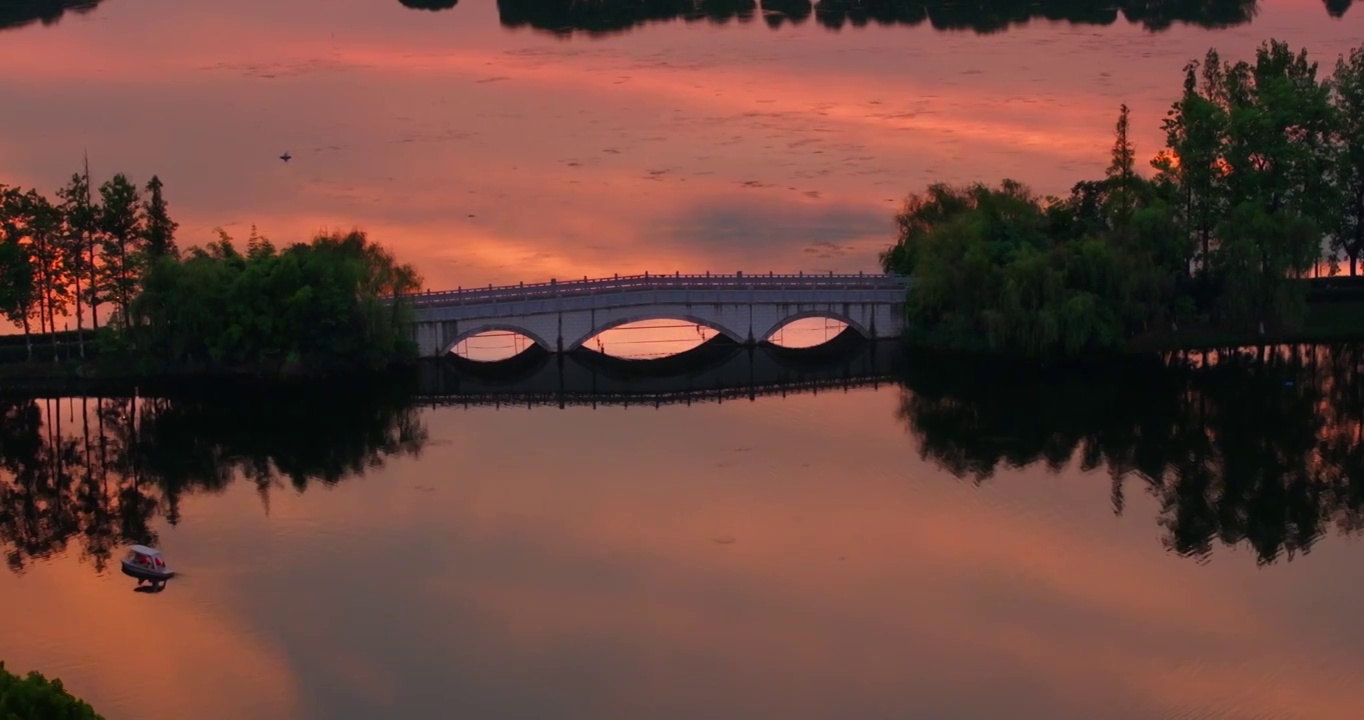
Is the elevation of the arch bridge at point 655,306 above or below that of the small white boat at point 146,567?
above

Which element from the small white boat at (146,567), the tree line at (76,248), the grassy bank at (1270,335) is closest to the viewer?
the small white boat at (146,567)

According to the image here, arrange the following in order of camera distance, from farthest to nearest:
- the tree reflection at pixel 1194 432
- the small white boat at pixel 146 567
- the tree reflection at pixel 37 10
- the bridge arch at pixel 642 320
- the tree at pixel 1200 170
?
1. the tree reflection at pixel 37 10
2. the tree at pixel 1200 170
3. the bridge arch at pixel 642 320
4. the tree reflection at pixel 1194 432
5. the small white boat at pixel 146 567

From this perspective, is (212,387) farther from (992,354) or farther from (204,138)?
(204,138)

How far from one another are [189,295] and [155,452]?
25.4 ft

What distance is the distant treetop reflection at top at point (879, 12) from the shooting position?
517 ft

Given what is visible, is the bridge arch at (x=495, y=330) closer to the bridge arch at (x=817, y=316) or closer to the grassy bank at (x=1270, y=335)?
the bridge arch at (x=817, y=316)

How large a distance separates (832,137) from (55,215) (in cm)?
4944

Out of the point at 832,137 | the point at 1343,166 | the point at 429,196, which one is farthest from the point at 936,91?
the point at 1343,166

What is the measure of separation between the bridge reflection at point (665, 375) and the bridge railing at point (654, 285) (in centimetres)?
228

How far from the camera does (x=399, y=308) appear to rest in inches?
3292

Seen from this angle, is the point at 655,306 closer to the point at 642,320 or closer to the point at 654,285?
the point at 654,285

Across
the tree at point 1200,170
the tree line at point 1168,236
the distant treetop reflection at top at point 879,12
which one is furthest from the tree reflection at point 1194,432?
the distant treetop reflection at top at point 879,12

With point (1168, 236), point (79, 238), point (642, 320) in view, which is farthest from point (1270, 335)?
point (79, 238)

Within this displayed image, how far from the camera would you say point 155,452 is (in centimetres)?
7669
